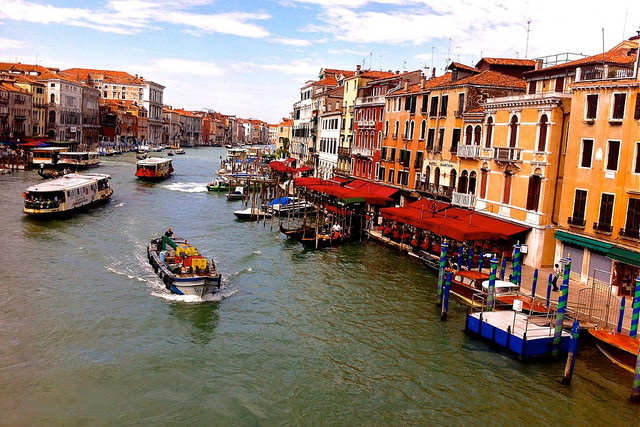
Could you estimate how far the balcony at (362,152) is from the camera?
146 ft

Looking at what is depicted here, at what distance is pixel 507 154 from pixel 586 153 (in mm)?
4776

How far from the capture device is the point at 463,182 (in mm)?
31484

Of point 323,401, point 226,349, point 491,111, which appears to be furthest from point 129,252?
point 491,111

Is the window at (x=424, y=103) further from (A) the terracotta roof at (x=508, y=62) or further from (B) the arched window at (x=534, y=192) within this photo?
(B) the arched window at (x=534, y=192)

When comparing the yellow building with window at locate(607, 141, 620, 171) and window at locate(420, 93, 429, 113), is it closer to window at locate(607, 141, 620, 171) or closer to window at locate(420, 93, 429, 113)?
window at locate(607, 141, 620, 171)

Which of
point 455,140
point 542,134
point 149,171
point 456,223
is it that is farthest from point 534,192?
point 149,171

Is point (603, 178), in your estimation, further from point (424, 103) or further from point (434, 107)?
point (424, 103)

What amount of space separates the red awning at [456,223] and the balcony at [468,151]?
284cm

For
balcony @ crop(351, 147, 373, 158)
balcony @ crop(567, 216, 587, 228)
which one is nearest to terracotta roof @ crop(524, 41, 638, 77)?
balcony @ crop(567, 216, 587, 228)

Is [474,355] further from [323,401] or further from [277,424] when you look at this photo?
[277,424]

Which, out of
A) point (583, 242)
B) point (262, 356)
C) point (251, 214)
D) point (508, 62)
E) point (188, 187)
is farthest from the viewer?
point (188, 187)

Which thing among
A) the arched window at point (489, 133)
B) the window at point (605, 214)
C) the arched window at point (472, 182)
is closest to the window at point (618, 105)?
the window at point (605, 214)

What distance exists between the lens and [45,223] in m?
35.1

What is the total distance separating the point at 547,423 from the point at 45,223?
30970mm
